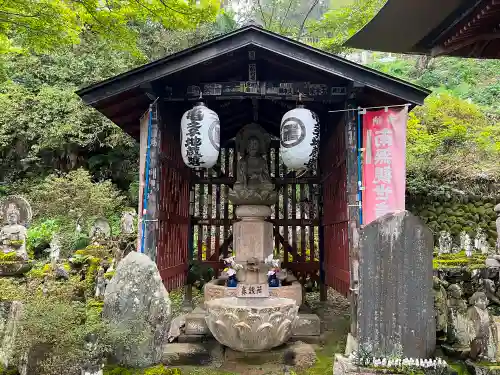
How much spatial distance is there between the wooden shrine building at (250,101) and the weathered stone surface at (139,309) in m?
1.97

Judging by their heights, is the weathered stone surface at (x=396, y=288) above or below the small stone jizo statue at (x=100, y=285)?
above

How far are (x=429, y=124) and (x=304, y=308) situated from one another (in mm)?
13522

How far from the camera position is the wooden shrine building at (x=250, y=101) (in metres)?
6.91

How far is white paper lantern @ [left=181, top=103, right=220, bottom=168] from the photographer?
726 cm

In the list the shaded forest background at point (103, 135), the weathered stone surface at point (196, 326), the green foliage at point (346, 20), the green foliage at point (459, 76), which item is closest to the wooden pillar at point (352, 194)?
the weathered stone surface at point (196, 326)

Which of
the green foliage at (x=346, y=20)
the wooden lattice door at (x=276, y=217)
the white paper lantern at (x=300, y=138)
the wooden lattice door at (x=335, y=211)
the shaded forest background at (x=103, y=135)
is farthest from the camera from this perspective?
the green foliage at (x=346, y=20)

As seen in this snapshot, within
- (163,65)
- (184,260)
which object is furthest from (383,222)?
(184,260)

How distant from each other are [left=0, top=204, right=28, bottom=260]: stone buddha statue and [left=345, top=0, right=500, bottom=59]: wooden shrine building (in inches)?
372

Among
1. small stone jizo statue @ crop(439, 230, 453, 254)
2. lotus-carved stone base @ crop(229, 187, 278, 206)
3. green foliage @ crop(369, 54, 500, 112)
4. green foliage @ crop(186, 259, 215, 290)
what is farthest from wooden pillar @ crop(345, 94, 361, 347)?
green foliage @ crop(369, 54, 500, 112)

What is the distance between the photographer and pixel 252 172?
30.6 ft

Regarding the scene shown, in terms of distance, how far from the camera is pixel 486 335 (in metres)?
5.03

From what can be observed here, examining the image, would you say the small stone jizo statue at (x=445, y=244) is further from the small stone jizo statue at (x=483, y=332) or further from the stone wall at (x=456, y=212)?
the small stone jizo statue at (x=483, y=332)

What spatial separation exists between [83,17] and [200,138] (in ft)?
12.2

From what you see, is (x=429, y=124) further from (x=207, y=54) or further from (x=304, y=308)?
(x=207, y=54)
